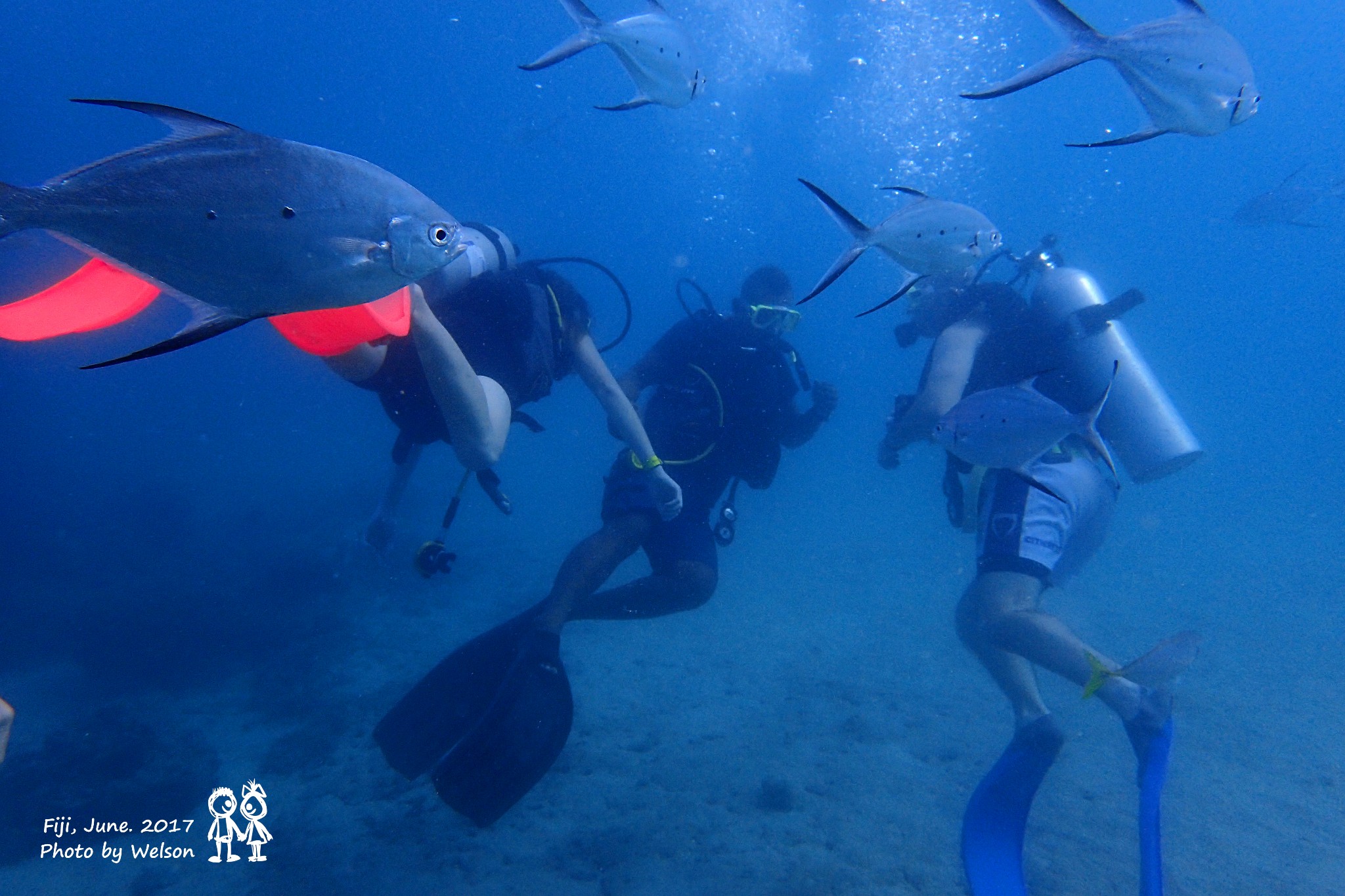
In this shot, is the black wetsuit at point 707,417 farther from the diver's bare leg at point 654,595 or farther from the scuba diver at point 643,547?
the diver's bare leg at point 654,595

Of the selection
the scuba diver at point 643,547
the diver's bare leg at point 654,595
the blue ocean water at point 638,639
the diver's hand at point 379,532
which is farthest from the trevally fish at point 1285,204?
the diver's hand at point 379,532

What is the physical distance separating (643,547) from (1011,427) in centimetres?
313

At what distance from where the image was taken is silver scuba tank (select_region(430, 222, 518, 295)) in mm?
3070

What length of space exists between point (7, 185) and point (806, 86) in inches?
1810

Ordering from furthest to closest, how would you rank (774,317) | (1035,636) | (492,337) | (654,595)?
(774,317) → (654,595) → (1035,636) → (492,337)

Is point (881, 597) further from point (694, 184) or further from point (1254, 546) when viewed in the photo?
point (694, 184)

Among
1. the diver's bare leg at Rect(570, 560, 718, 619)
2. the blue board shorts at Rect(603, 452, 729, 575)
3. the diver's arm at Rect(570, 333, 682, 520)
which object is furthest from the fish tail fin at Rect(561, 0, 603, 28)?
the diver's bare leg at Rect(570, 560, 718, 619)

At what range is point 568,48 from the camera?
2459mm

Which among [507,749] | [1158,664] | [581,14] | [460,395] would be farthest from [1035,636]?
[581,14]

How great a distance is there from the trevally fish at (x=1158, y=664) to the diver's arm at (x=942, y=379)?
188 cm

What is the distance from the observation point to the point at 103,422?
2078 inches

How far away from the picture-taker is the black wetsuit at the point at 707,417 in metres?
5.06

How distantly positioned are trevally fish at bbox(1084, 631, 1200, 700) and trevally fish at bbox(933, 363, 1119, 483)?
1.79m

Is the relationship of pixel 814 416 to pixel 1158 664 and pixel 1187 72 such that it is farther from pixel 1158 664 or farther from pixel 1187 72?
pixel 1187 72
